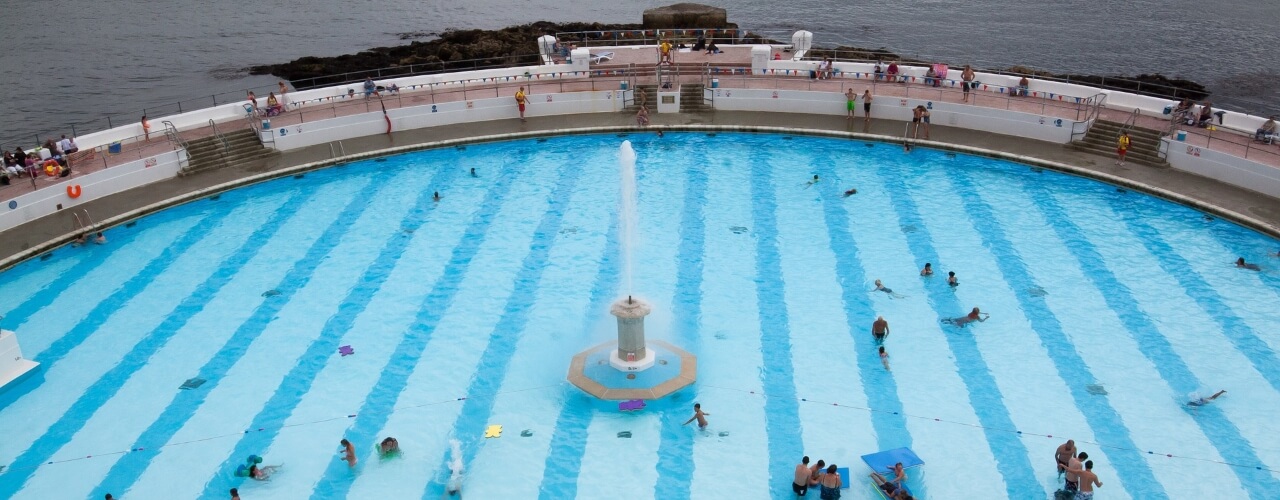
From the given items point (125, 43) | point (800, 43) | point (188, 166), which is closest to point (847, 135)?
point (800, 43)

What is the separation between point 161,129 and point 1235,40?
49678 mm

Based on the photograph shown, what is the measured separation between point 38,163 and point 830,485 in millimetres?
22169

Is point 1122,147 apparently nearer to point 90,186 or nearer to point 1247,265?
point 1247,265

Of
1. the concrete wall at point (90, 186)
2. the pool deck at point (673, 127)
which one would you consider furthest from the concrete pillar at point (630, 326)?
the concrete wall at point (90, 186)

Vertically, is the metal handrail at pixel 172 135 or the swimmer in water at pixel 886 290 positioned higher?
the metal handrail at pixel 172 135

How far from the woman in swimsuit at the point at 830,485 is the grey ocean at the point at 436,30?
32.5 m

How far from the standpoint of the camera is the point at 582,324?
1842cm

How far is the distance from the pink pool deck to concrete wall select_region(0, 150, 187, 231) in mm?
520

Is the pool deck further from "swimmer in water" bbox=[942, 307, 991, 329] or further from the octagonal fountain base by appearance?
the octagonal fountain base

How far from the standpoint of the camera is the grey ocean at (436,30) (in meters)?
42.6

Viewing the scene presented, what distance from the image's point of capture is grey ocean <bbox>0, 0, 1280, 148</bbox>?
4259cm

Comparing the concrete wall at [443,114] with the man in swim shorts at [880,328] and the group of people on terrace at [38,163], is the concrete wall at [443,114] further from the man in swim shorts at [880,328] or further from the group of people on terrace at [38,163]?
the man in swim shorts at [880,328]

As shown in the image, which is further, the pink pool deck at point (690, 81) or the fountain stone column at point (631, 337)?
the pink pool deck at point (690, 81)

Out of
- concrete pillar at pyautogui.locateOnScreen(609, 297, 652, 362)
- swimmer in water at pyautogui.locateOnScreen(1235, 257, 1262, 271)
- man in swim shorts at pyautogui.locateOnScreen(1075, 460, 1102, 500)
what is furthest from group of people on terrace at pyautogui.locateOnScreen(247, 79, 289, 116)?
swimmer in water at pyautogui.locateOnScreen(1235, 257, 1262, 271)
